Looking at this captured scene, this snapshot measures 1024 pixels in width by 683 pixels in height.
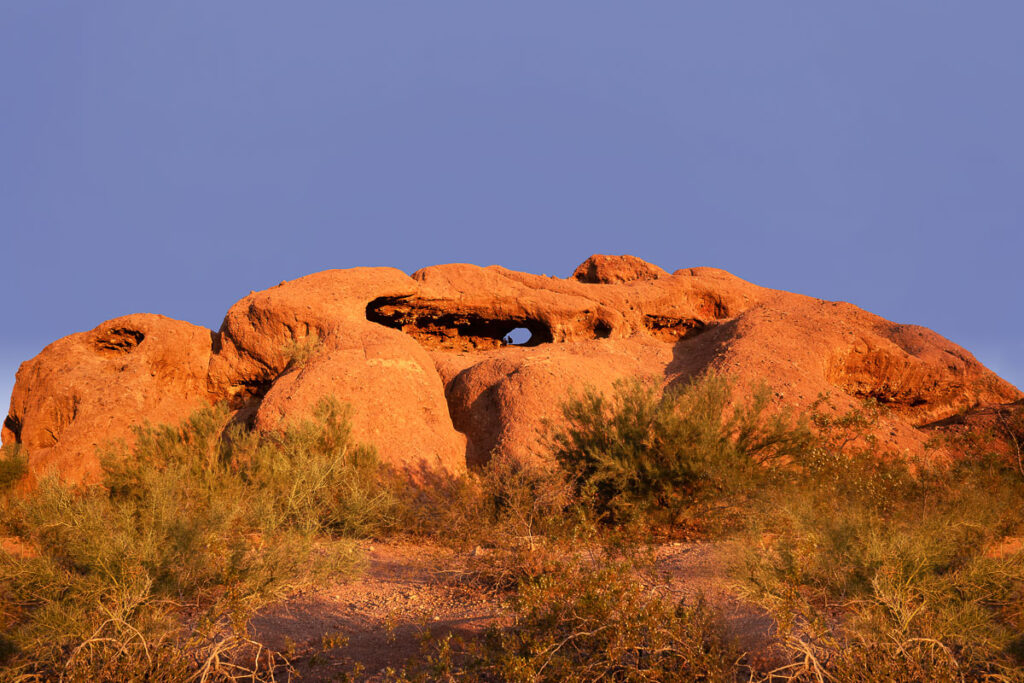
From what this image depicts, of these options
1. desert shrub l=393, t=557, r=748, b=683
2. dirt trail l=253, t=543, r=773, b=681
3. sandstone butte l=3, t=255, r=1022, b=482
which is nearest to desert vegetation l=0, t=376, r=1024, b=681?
desert shrub l=393, t=557, r=748, b=683

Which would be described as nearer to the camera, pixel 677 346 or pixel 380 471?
pixel 380 471

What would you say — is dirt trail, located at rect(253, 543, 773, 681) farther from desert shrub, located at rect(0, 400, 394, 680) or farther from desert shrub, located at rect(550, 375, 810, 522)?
desert shrub, located at rect(550, 375, 810, 522)

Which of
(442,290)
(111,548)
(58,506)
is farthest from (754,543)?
(442,290)

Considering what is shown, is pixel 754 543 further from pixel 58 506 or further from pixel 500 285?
pixel 500 285

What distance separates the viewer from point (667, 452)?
28.2ft

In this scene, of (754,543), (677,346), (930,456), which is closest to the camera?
(754,543)

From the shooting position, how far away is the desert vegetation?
3762 mm

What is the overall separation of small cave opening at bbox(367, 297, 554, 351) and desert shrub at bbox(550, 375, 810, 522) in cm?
844

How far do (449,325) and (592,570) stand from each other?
1435 cm

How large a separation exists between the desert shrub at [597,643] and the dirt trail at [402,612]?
0.92ft

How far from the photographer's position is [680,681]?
11.7 feet

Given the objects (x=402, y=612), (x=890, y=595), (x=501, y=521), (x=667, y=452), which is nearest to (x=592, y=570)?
(x=890, y=595)

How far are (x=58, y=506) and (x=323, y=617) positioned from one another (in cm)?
251

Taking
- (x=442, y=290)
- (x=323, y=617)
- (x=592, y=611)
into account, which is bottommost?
(x=323, y=617)
